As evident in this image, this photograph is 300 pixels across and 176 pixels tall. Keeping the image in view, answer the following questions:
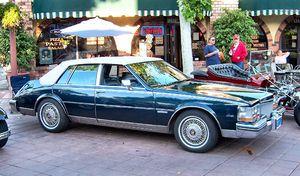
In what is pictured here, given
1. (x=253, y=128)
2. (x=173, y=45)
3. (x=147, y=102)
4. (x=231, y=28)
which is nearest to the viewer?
(x=253, y=128)

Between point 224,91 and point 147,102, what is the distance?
1238mm

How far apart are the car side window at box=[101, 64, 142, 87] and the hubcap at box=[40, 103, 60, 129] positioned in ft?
3.81

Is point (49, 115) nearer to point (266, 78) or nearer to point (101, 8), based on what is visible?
point (266, 78)

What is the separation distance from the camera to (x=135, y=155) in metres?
6.16

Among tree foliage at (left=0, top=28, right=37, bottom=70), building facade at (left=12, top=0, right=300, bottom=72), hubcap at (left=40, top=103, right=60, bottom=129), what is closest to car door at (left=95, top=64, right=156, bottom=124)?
hubcap at (left=40, top=103, right=60, bottom=129)

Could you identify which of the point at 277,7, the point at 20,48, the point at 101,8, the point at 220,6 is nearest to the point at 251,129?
the point at 101,8

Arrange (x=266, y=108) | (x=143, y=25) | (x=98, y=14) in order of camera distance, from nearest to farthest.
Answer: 1. (x=266, y=108)
2. (x=98, y=14)
3. (x=143, y=25)

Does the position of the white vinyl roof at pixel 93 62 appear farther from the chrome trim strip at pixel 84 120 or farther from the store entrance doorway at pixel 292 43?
the store entrance doorway at pixel 292 43

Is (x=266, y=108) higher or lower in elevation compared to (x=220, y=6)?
lower

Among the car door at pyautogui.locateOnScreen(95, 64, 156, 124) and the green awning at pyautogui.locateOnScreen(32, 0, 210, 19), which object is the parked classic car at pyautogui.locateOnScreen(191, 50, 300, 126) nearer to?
the car door at pyautogui.locateOnScreen(95, 64, 156, 124)

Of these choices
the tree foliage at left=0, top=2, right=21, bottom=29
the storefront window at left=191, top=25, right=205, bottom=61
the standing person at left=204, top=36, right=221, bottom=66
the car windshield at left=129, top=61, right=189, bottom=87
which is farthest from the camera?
the storefront window at left=191, top=25, right=205, bottom=61

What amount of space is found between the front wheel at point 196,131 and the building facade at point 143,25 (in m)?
6.87

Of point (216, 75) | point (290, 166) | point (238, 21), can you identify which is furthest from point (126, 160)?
point (238, 21)

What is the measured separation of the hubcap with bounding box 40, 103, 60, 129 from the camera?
7584 mm
